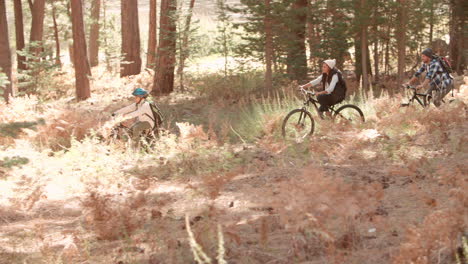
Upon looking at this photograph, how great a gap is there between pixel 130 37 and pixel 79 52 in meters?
5.84

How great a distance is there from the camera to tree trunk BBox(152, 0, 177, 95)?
752 inches

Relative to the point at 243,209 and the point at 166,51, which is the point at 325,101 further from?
the point at 166,51

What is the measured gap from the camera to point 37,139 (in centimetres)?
1096

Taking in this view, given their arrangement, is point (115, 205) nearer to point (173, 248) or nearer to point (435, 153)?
point (173, 248)

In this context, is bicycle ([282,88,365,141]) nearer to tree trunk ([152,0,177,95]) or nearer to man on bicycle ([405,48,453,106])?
man on bicycle ([405,48,453,106])

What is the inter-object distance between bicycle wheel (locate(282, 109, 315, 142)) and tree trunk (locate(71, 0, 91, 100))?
33.8ft

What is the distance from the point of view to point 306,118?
1169 cm

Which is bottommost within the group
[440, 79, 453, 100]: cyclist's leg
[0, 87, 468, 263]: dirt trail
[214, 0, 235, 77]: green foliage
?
[0, 87, 468, 263]: dirt trail

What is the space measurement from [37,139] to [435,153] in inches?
289

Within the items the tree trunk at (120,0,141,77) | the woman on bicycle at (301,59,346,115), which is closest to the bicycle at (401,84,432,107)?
the woman on bicycle at (301,59,346,115)

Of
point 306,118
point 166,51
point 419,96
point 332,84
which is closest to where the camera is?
point 332,84

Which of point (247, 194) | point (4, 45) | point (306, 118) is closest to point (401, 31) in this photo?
point (306, 118)

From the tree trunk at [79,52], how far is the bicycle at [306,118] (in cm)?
1028

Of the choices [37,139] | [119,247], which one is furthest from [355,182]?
[37,139]
